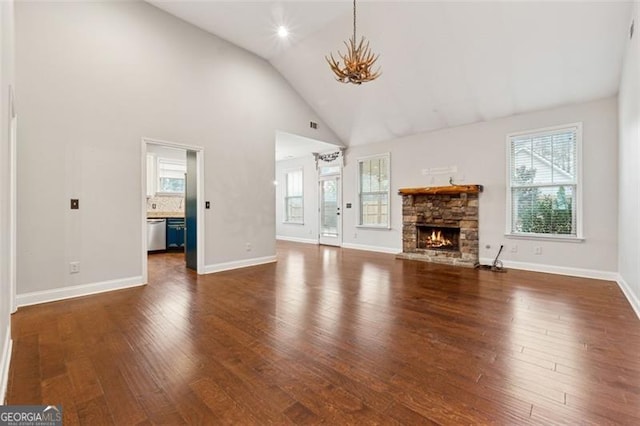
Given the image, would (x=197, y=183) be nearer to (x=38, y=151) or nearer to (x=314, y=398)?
(x=38, y=151)

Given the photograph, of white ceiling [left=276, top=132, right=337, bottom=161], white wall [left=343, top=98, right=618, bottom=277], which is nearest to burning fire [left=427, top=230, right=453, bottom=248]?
white wall [left=343, top=98, right=618, bottom=277]

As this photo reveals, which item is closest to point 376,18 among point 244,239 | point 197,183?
point 197,183

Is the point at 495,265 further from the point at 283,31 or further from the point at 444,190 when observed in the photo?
the point at 283,31

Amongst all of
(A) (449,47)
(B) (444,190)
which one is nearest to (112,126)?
(A) (449,47)

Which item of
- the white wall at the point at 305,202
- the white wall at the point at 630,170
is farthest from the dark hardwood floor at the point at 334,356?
the white wall at the point at 305,202

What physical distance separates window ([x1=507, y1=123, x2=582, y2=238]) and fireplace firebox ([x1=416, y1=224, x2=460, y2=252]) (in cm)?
104

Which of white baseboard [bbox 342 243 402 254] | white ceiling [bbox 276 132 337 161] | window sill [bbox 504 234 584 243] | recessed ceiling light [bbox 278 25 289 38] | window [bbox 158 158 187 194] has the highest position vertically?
recessed ceiling light [bbox 278 25 289 38]

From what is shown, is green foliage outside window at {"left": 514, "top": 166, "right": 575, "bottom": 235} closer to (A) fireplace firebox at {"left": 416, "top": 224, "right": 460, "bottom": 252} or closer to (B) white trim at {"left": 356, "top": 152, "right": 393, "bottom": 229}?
(A) fireplace firebox at {"left": 416, "top": 224, "right": 460, "bottom": 252}

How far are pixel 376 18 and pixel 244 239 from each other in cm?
429

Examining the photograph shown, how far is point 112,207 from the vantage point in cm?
391

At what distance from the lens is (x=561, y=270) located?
187 inches

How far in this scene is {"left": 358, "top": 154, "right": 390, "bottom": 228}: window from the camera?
717 centimetres

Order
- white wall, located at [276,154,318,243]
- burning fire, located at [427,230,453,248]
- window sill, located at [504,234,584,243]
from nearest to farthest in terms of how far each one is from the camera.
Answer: window sill, located at [504,234,584,243]
burning fire, located at [427,230,453,248]
white wall, located at [276,154,318,243]

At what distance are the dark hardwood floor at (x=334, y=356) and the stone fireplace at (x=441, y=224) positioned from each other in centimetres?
183
